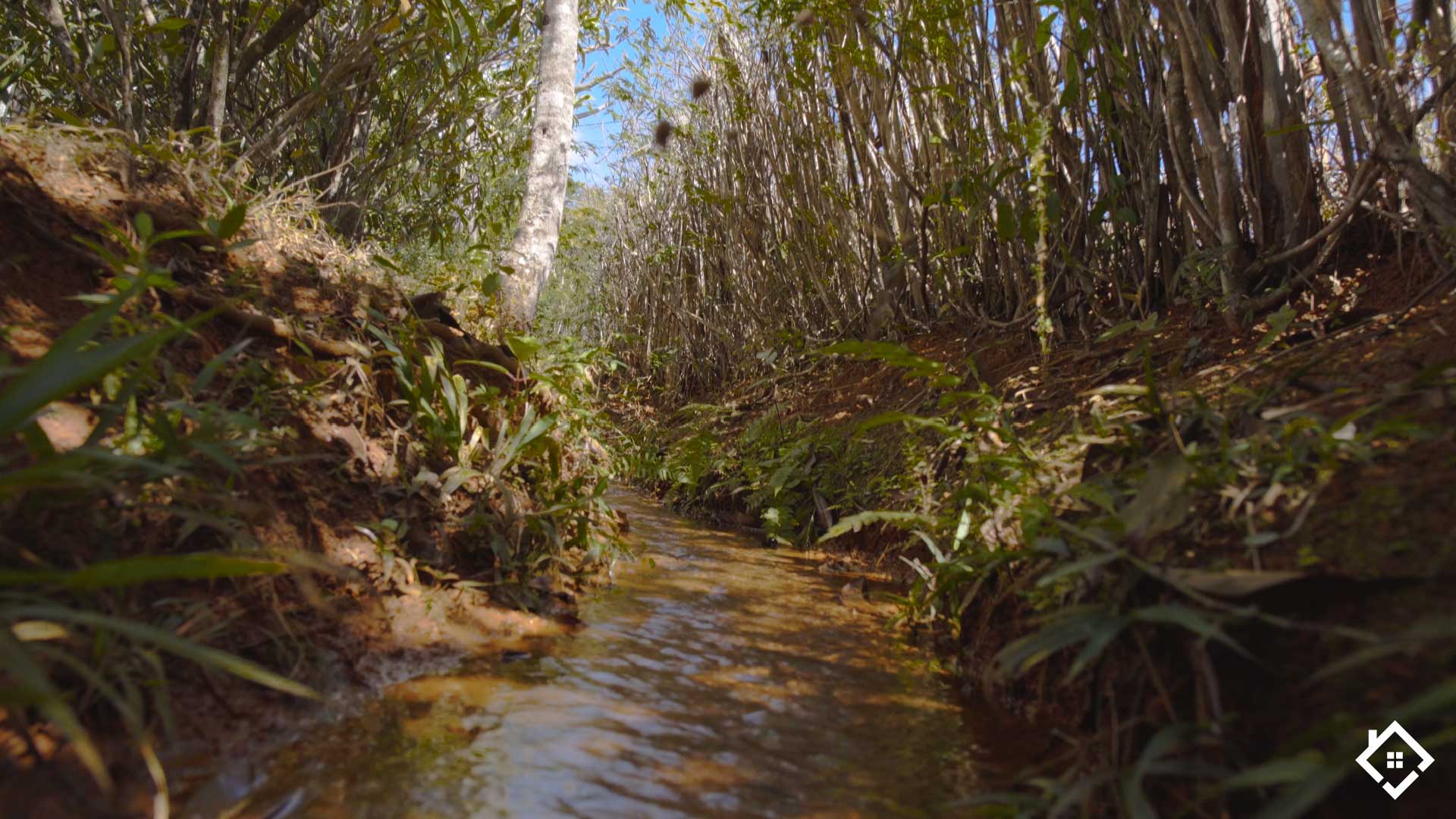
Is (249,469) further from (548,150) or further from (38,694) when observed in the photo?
(548,150)

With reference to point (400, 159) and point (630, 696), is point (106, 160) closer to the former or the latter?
point (630, 696)

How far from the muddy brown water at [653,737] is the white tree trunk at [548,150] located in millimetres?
2390

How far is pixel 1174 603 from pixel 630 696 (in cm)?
98

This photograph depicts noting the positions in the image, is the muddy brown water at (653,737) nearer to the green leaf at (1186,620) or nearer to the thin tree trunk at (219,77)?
the green leaf at (1186,620)

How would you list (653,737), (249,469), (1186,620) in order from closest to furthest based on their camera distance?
1. (1186,620)
2. (653,737)
3. (249,469)

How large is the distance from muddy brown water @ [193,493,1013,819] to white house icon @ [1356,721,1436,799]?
0.50m

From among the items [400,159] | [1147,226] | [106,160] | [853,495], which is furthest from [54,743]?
[400,159]

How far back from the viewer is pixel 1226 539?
1.27 metres

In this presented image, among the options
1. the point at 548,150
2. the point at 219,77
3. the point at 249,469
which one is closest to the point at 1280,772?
the point at 249,469

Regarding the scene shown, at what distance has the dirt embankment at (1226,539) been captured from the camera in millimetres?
973

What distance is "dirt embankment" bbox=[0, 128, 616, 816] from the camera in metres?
1.12

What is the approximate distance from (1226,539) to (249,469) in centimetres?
171

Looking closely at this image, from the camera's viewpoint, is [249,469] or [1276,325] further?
[1276,325]

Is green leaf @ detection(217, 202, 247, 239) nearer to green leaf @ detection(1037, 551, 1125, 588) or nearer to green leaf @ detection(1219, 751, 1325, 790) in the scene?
green leaf @ detection(1037, 551, 1125, 588)
